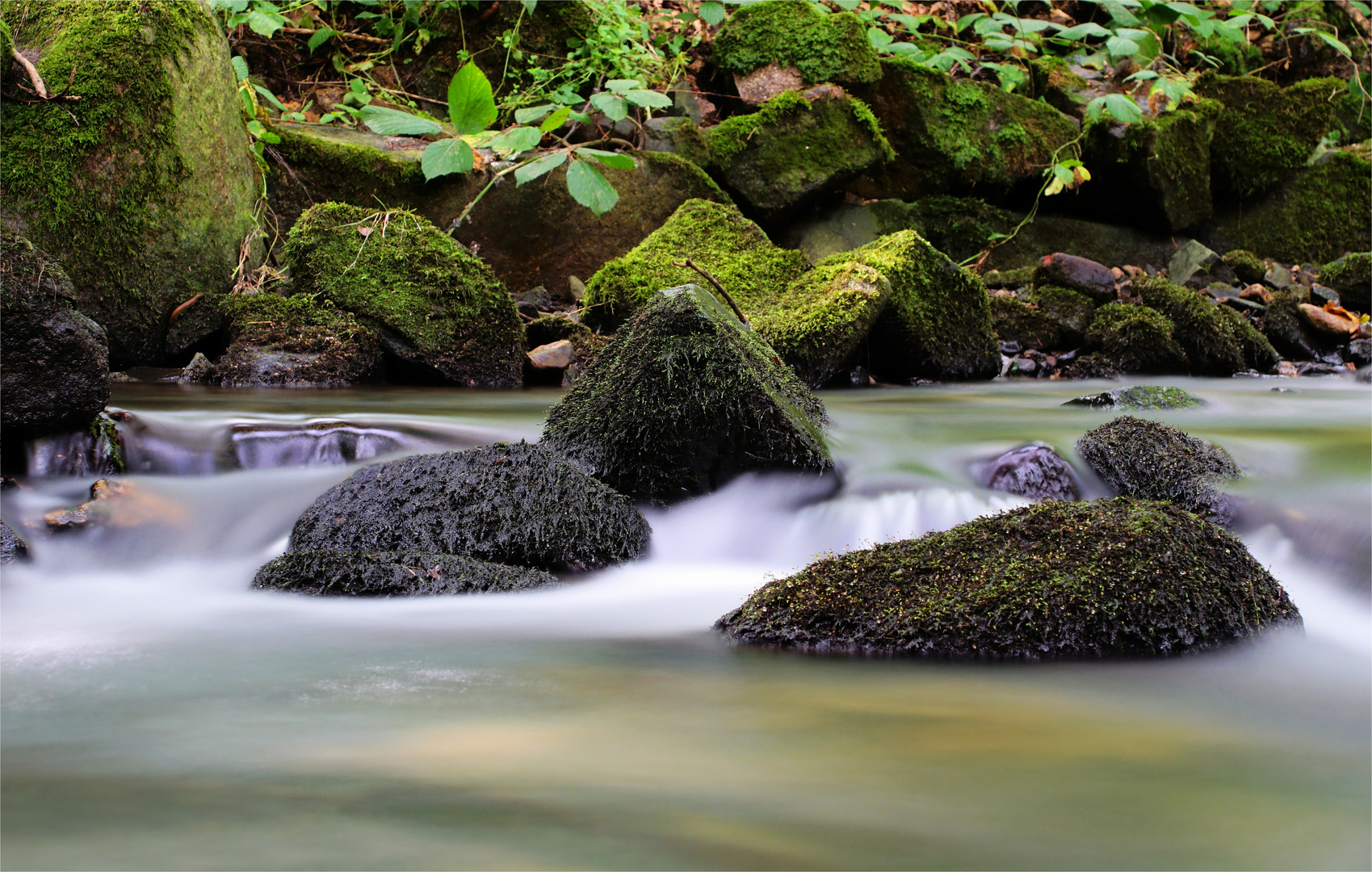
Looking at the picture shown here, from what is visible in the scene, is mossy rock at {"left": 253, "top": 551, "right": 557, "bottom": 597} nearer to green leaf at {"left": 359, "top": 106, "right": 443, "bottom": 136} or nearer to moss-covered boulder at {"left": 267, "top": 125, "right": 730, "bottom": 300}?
green leaf at {"left": 359, "top": 106, "right": 443, "bottom": 136}

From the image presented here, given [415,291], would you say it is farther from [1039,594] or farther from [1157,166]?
[1157,166]

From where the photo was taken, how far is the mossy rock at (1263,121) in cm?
1025

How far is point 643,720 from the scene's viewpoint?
1907 mm

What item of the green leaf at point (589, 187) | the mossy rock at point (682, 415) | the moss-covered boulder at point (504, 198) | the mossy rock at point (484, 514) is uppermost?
the moss-covered boulder at point (504, 198)

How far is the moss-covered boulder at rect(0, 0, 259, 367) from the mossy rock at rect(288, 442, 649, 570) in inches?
143

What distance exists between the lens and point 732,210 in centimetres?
736

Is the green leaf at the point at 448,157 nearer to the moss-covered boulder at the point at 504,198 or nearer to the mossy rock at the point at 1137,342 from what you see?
the moss-covered boulder at the point at 504,198

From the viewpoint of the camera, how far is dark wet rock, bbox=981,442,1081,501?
370 cm

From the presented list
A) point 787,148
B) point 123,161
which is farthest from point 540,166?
point 787,148

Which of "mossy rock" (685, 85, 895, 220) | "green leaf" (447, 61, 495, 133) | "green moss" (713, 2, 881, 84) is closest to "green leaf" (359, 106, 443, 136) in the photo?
"green leaf" (447, 61, 495, 133)

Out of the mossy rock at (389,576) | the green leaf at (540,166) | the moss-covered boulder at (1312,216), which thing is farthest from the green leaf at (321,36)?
the moss-covered boulder at (1312,216)

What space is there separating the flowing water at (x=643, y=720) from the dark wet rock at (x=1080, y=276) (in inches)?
169

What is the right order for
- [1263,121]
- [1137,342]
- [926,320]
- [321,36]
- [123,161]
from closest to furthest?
[123,161] < [926,320] < [1137,342] < [321,36] < [1263,121]

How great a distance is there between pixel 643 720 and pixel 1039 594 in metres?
1.03
